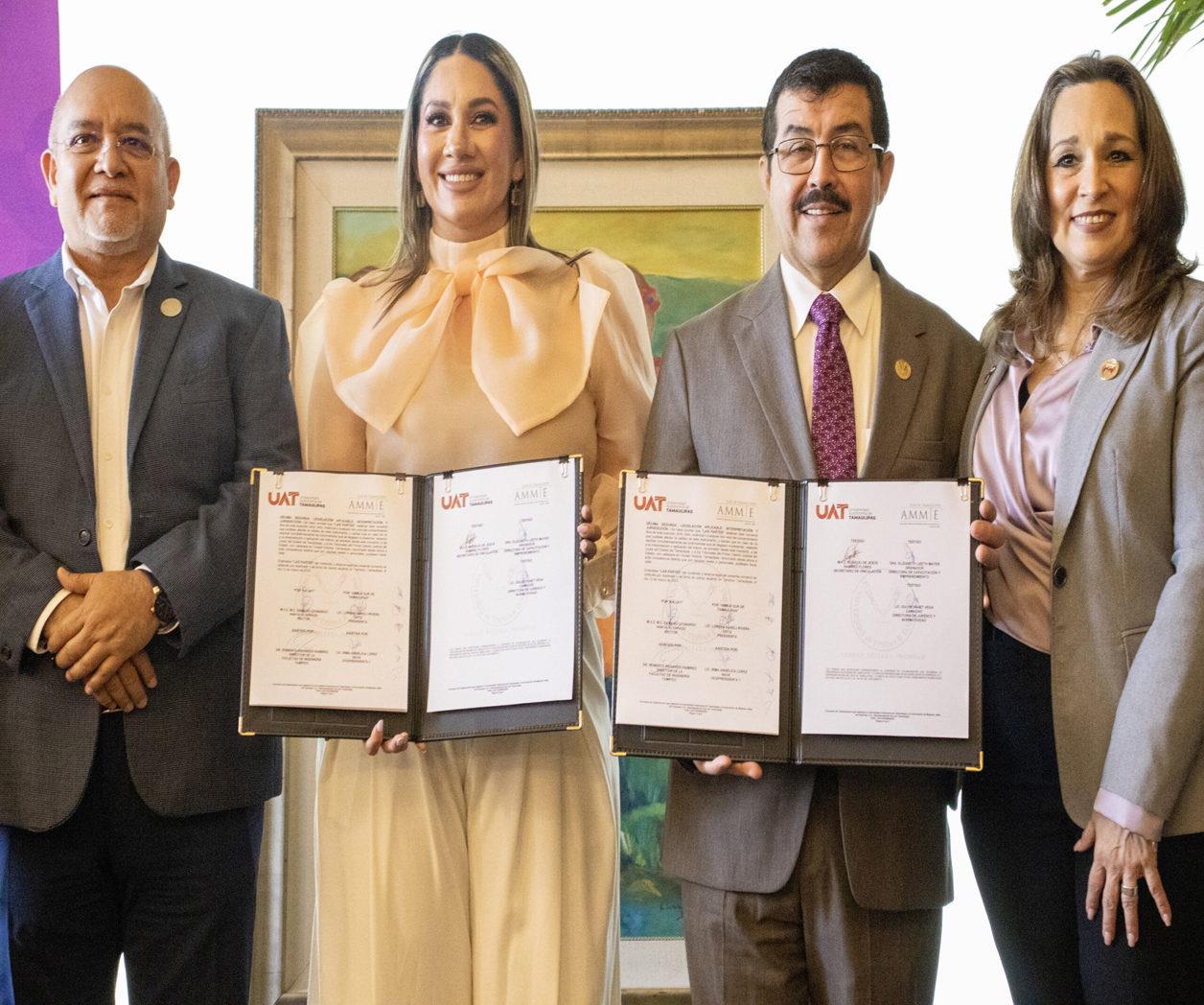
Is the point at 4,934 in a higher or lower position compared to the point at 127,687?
lower

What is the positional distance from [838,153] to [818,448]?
1.70ft

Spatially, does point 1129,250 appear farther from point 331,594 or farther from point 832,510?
point 331,594

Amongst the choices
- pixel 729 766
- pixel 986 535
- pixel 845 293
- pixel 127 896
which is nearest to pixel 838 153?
pixel 845 293

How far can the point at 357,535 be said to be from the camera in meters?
2.26

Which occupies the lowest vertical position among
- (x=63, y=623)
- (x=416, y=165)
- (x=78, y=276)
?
(x=63, y=623)

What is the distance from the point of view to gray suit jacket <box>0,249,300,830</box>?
2396 millimetres

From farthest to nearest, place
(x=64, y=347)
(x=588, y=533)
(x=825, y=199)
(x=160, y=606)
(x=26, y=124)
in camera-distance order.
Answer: (x=26, y=124), (x=64, y=347), (x=160, y=606), (x=825, y=199), (x=588, y=533)

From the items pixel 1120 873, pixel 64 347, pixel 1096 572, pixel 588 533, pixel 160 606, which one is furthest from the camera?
pixel 64 347

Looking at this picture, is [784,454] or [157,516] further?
[157,516]

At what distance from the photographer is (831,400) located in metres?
2.24

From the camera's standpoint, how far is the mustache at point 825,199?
2274mm

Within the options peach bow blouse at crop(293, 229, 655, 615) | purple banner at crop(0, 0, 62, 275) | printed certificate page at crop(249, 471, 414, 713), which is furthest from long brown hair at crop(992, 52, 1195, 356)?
purple banner at crop(0, 0, 62, 275)

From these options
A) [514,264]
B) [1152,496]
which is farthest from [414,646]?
[1152,496]

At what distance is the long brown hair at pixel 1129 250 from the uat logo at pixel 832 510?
0.46 m
